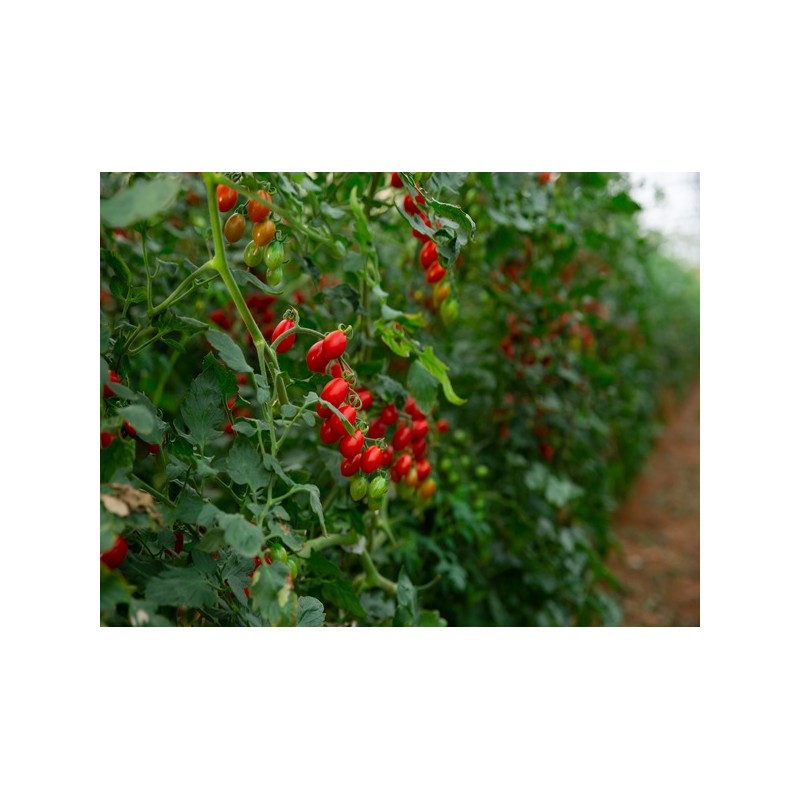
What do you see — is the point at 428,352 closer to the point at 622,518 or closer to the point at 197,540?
the point at 197,540

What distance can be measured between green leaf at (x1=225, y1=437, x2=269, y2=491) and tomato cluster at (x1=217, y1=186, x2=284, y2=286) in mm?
196

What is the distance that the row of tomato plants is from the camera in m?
0.62

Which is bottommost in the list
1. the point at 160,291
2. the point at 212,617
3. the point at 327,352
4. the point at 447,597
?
the point at 447,597

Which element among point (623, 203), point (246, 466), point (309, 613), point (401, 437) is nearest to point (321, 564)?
point (309, 613)

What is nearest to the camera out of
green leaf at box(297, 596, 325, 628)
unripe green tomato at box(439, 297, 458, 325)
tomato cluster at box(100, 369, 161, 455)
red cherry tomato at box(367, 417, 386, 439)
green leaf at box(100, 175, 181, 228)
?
green leaf at box(100, 175, 181, 228)

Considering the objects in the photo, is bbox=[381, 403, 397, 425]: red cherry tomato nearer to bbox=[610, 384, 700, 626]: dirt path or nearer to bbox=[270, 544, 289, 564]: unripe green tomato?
bbox=[270, 544, 289, 564]: unripe green tomato

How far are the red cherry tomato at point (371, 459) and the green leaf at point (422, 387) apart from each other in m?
0.17

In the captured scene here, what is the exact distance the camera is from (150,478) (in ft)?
2.49

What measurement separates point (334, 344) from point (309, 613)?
26 centimetres

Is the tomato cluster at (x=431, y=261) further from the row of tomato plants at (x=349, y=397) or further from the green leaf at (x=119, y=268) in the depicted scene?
the green leaf at (x=119, y=268)

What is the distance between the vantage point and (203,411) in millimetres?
675

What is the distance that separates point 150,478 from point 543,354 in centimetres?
114

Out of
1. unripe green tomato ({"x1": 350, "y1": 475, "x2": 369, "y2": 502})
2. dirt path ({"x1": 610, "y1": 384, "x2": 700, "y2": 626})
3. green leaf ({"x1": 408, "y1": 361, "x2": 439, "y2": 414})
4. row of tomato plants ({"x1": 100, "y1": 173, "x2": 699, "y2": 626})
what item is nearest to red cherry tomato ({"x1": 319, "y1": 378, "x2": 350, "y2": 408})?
row of tomato plants ({"x1": 100, "y1": 173, "x2": 699, "y2": 626})
